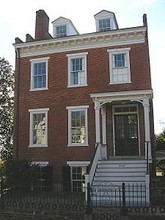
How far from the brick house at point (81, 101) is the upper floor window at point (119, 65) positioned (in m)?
0.06

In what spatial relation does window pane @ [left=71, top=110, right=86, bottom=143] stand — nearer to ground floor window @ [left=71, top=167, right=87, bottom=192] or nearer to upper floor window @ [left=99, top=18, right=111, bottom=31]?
ground floor window @ [left=71, top=167, right=87, bottom=192]

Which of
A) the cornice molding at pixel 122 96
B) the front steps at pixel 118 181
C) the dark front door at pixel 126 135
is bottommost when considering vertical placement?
the front steps at pixel 118 181

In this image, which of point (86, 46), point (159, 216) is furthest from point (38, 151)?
point (159, 216)

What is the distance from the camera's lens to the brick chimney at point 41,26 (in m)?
24.6

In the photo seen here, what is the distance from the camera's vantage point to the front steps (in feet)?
47.5

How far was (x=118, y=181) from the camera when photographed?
16.0 meters

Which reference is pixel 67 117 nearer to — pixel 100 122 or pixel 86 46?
pixel 100 122

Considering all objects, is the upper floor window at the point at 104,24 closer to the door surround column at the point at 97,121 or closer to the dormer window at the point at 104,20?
the dormer window at the point at 104,20

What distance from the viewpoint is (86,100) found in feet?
68.6

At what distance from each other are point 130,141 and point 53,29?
1040 cm

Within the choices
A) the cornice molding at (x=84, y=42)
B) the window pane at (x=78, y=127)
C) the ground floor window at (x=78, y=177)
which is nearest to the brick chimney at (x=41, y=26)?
the cornice molding at (x=84, y=42)

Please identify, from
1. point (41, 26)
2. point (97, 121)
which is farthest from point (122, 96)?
point (41, 26)

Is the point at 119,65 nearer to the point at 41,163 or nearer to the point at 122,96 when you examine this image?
the point at 122,96

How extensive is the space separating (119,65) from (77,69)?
2831 mm
